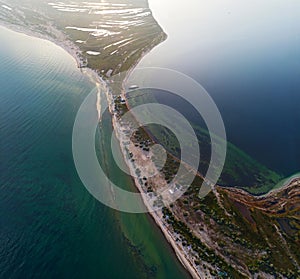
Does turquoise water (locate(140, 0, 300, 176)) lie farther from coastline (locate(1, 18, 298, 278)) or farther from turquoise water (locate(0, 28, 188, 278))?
turquoise water (locate(0, 28, 188, 278))

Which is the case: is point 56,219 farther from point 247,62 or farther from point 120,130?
point 247,62

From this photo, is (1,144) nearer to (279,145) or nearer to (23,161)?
(23,161)

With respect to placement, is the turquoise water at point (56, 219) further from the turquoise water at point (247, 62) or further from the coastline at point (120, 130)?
the turquoise water at point (247, 62)

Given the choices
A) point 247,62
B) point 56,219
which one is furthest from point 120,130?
point 247,62

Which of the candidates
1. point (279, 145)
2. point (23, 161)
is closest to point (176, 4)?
point (279, 145)

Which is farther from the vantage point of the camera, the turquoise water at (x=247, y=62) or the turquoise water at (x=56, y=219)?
the turquoise water at (x=247, y=62)

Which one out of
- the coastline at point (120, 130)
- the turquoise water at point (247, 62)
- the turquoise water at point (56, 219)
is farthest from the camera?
the turquoise water at point (247, 62)

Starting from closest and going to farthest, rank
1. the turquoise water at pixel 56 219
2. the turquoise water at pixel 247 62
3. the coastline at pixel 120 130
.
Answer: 1. the turquoise water at pixel 56 219
2. the coastline at pixel 120 130
3. the turquoise water at pixel 247 62

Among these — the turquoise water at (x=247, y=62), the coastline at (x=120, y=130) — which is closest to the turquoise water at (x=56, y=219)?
the coastline at (x=120, y=130)

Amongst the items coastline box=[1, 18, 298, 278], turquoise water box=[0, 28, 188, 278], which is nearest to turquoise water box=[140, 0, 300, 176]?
coastline box=[1, 18, 298, 278]
